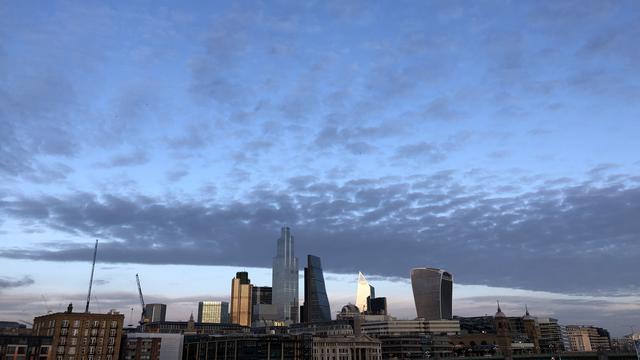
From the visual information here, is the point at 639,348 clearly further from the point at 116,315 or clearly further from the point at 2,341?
the point at 2,341

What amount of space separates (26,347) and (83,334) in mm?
18554

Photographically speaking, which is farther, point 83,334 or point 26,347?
point 83,334

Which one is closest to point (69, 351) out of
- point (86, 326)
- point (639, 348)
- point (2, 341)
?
point (86, 326)

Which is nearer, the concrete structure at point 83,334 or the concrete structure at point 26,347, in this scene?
the concrete structure at point 26,347

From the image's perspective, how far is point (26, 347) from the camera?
175 metres

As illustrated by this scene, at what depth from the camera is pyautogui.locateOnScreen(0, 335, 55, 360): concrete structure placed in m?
171

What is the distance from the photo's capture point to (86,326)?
622 feet

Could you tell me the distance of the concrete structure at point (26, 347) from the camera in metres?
171

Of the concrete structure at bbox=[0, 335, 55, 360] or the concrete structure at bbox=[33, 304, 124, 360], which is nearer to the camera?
the concrete structure at bbox=[0, 335, 55, 360]

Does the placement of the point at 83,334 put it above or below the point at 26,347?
above

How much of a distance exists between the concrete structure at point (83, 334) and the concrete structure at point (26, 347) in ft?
8.67

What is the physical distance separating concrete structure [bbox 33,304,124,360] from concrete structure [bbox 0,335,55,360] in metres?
2.64

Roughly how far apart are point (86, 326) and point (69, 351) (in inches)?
379

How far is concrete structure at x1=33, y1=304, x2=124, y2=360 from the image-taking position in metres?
184
